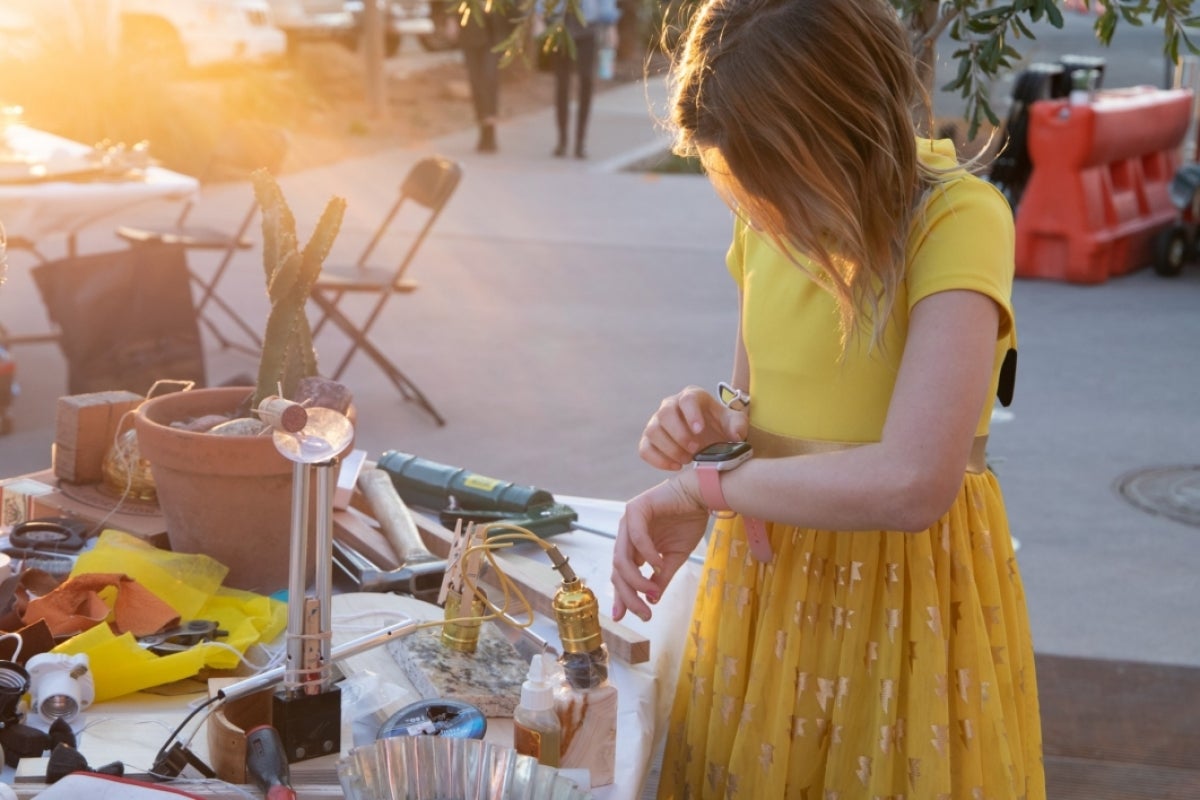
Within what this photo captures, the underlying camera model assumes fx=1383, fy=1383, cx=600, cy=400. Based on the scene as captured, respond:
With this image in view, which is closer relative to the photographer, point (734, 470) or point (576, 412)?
point (734, 470)

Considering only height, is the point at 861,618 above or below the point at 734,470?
below

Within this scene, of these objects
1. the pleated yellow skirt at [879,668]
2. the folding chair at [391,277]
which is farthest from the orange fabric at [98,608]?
the folding chair at [391,277]

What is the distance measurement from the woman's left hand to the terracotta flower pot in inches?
21.2

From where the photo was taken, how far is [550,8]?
2.50m

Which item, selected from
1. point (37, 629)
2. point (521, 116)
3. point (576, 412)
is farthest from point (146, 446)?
point (521, 116)

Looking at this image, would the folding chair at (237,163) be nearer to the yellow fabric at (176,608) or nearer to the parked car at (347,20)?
the yellow fabric at (176,608)

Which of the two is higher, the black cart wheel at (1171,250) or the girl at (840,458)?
the girl at (840,458)

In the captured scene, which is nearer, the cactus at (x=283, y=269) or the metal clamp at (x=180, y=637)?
the metal clamp at (x=180, y=637)

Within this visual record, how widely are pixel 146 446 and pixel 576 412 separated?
4347 millimetres

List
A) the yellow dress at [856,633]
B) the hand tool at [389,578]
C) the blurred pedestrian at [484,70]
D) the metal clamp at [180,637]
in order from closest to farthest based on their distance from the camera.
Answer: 1. the yellow dress at [856,633]
2. the metal clamp at [180,637]
3. the hand tool at [389,578]
4. the blurred pedestrian at [484,70]

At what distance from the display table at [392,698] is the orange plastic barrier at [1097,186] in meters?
6.99

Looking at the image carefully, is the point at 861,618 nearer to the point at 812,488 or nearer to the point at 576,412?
the point at 812,488

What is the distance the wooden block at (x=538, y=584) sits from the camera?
1762 millimetres

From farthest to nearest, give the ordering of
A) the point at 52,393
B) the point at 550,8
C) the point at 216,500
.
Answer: the point at 52,393 < the point at 550,8 < the point at 216,500
